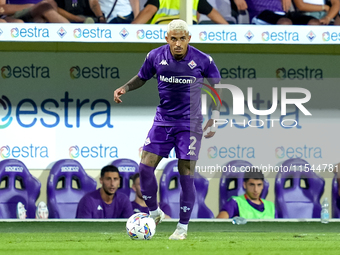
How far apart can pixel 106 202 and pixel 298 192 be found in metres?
2.71

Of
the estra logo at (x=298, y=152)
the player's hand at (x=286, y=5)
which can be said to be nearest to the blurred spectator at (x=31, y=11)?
the player's hand at (x=286, y=5)

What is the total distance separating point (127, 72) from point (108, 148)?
113 cm

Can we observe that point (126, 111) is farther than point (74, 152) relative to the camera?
Yes

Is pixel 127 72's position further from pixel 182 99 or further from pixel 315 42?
pixel 182 99

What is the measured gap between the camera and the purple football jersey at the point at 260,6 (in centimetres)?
928

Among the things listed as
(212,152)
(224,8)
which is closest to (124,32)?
(224,8)

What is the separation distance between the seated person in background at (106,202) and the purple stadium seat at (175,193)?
1.78 ft

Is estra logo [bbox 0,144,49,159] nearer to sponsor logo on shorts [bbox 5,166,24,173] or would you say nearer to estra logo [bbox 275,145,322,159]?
sponsor logo on shorts [bbox 5,166,24,173]

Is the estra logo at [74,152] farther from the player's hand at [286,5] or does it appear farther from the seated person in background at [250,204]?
the player's hand at [286,5]

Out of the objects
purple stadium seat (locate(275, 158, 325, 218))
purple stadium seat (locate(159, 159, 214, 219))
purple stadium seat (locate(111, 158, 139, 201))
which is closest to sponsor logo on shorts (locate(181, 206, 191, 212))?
purple stadium seat (locate(159, 159, 214, 219))

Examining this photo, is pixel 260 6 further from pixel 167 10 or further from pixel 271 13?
pixel 167 10

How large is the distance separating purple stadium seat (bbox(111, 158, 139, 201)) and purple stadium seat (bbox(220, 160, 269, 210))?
48.6 inches

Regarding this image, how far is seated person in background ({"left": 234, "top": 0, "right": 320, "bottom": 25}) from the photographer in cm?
926

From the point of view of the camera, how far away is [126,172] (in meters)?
9.54
